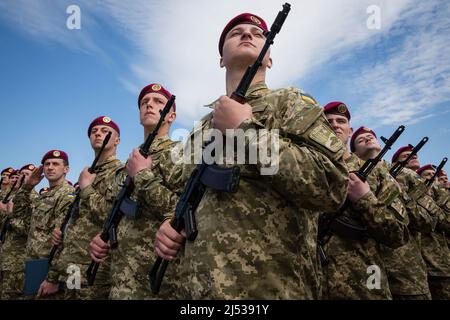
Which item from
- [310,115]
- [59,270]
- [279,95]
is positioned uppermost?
[279,95]

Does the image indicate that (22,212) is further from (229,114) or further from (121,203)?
(229,114)

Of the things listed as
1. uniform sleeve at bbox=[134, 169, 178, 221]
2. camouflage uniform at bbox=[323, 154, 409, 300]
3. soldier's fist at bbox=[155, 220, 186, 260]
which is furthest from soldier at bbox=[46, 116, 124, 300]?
camouflage uniform at bbox=[323, 154, 409, 300]

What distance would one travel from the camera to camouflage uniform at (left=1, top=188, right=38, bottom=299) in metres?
8.50

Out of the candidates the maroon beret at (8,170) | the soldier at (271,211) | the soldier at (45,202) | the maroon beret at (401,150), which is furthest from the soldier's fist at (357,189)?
the maroon beret at (8,170)

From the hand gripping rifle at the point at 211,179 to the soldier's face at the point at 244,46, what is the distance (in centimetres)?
22

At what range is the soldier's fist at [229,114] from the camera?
2031 mm

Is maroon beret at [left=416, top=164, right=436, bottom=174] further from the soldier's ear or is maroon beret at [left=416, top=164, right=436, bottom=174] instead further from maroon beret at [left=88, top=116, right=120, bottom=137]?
maroon beret at [left=88, top=116, right=120, bottom=137]

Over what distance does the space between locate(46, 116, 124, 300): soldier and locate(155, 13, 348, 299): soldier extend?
295 cm

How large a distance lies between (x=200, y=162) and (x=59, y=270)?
4.22 m

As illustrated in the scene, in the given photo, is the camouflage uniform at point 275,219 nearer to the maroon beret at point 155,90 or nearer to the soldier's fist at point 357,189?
the soldier's fist at point 357,189
